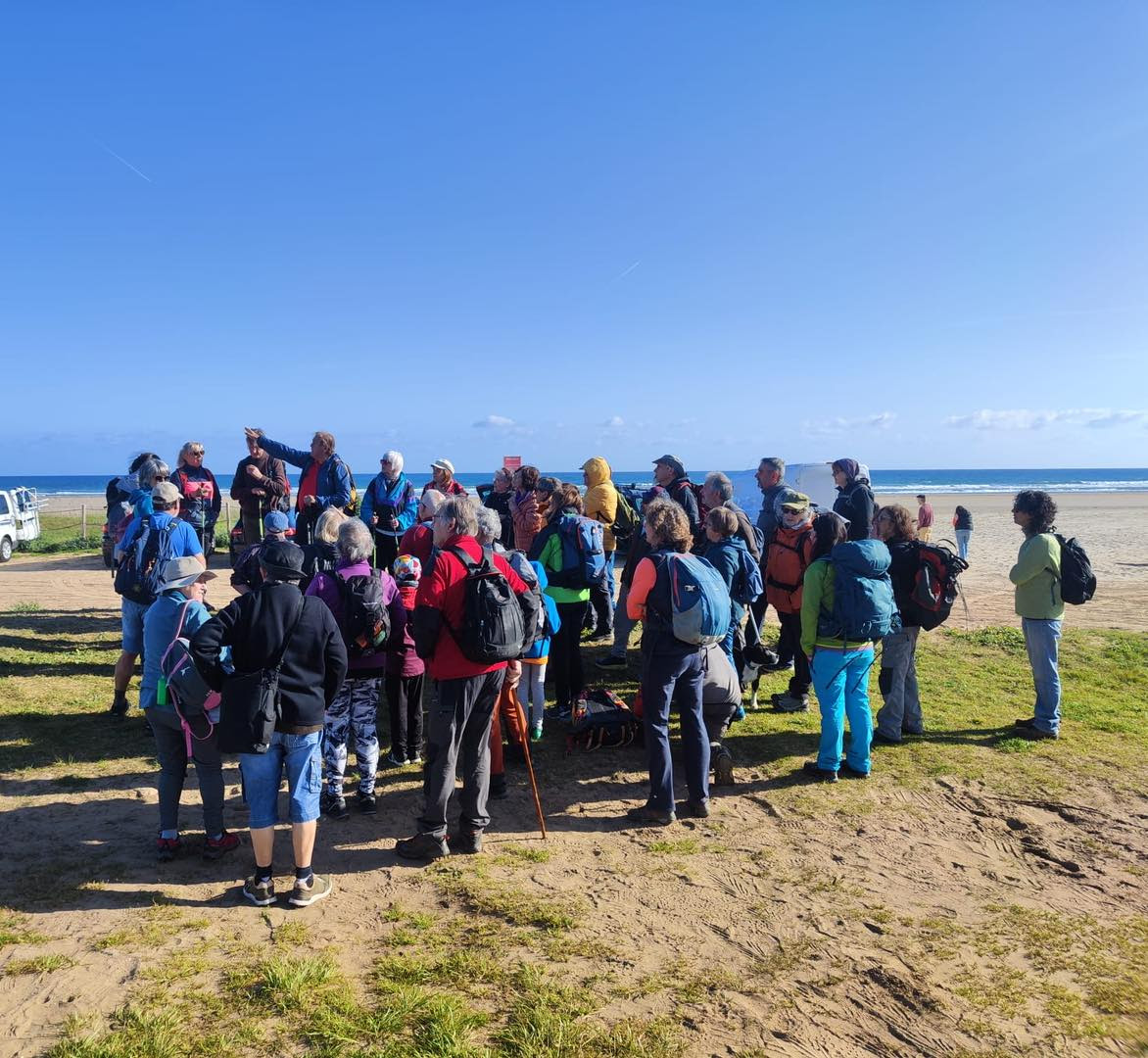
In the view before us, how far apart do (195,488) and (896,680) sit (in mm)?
7289

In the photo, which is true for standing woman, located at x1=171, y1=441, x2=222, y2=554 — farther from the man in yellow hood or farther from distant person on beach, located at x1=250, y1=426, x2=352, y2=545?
the man in yellow hood

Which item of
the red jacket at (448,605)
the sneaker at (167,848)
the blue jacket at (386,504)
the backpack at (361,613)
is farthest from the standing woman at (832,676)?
the blue jacket at (386,504)

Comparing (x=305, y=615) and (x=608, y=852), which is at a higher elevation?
(x=305, y=615)

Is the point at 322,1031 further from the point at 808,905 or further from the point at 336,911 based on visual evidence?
the point at 808,905

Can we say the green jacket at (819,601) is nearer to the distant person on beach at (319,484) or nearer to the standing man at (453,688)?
the standing man at (453,688)

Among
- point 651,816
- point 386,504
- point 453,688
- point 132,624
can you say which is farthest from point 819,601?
point 132,624

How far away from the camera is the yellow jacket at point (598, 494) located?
784 cm

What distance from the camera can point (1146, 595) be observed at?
44.3ft

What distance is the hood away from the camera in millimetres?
8047

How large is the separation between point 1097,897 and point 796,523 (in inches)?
134

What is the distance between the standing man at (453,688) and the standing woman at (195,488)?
4.87 meters

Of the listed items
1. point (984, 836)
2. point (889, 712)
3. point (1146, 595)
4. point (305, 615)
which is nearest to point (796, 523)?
point (889, 712)

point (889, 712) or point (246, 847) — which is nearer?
point (246, 847)

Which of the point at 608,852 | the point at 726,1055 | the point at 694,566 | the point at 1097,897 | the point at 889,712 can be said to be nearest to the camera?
the point at 726,1055
